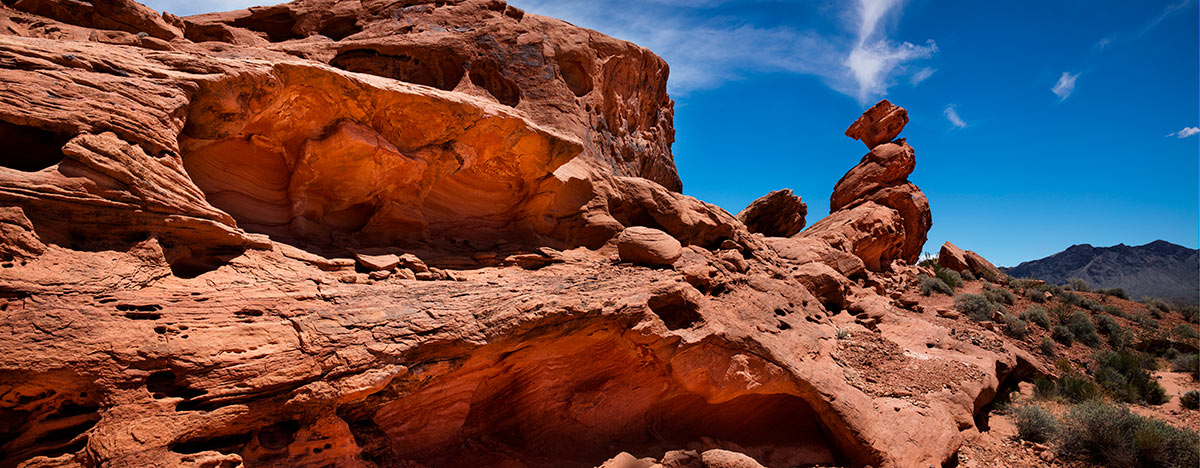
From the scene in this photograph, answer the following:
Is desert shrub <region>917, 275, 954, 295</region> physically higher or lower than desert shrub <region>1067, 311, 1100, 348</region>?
higher

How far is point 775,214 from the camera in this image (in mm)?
17547

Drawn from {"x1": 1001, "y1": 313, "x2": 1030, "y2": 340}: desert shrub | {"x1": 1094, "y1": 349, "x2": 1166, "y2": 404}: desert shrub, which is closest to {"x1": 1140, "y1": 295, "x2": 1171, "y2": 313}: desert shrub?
{"x1": 1094, "y1": 349, "x2": 1166, "y2": 404}: desert shrub

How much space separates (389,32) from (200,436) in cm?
853

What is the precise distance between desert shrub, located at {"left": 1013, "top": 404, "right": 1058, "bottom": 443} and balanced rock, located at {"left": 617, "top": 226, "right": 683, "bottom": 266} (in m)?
6.96

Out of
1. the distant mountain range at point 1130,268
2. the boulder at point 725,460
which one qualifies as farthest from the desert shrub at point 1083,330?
the distant mountain range at point 1130,268

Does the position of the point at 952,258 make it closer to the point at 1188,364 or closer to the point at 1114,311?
the point at 1114,311

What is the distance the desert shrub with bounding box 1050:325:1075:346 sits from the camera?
15297 millimetres

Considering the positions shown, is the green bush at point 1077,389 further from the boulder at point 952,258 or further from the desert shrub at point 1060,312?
the boulder at point 952,258

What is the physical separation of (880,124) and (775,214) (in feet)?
26.9

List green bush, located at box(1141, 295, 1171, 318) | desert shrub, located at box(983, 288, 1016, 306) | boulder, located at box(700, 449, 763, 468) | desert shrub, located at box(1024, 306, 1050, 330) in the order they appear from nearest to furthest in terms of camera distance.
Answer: boulder, located at box(700, 449, 763, 468), desert shrub, located at box(1024, 306, 1050, 330), desert shrub, located at box(983, 288, 1016, 306), green bush, located at box(1141, 295, 1171, 318)

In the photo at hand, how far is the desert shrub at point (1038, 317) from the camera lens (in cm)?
1628

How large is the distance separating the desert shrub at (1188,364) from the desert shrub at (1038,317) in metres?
2.80

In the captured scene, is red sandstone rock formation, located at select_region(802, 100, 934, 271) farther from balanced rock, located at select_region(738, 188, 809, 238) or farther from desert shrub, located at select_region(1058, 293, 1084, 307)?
desert shrub, located at select_region(1058, 293, 1084, 307)

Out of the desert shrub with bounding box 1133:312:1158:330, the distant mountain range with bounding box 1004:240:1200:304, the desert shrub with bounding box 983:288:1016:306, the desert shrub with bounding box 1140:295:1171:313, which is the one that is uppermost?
the distant mountain range with bounding box 1004:240:1200:304
